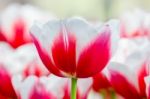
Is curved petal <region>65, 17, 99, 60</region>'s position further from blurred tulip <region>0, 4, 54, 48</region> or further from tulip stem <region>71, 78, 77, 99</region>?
blurred tulip <region>0, 4, 54, 48</region>

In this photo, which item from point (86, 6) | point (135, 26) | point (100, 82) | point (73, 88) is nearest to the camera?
point (73, 88)

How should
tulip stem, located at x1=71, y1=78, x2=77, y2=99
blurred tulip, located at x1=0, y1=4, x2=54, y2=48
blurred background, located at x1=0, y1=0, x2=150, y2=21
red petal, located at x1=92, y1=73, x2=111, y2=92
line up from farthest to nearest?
blurred background, located at x1=0, y1=0, x2=150, y2=21
blurred tulip, located at x1=0, y1=4, x2=54, y2=48
red petal, located at x1=92, y1=73, x2=111, y2=92
tulip stem, located at x1=71, y1=78, x2=77, y2=99

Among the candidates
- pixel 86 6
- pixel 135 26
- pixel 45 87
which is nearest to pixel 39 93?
pixel 45 87

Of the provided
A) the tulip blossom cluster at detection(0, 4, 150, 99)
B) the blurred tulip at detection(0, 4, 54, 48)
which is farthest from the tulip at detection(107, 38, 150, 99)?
the blurred tulip at detection(0, 4, 54, 48)

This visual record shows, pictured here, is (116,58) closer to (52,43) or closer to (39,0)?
(52,43)

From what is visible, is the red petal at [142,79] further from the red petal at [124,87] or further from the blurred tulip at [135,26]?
the blurred tulip at [135,26]

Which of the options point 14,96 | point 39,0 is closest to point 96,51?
point 14,96

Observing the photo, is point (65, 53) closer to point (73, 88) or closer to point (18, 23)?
point (73, 88)
